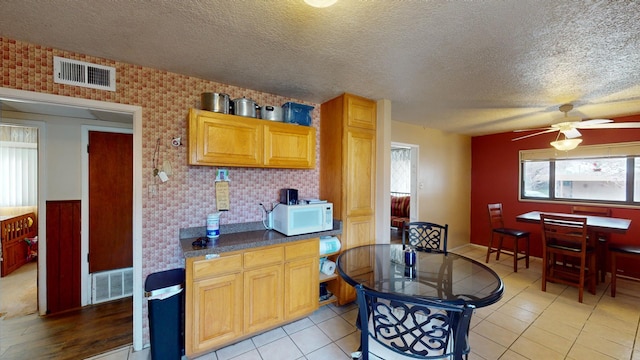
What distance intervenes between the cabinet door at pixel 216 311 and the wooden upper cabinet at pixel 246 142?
994 mm

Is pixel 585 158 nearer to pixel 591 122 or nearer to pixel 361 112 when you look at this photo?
pixel 591 122

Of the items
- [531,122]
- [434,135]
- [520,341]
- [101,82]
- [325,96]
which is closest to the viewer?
[101,82]

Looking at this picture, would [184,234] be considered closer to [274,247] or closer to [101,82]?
[274,247]

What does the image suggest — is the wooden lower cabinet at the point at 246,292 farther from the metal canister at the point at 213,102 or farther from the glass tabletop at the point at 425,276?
the metal canister at the point at 213,102

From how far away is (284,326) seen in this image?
7.60 ft

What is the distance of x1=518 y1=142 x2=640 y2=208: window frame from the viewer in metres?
3.42

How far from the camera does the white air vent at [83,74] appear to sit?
1749 millimetres

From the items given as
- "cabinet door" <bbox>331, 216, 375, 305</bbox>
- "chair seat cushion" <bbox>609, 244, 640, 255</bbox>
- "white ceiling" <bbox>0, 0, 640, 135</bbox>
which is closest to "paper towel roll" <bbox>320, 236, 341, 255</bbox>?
"cabinet door" <bbox>331, 216, 375, 305</bbox>

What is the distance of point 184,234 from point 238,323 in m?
0.91

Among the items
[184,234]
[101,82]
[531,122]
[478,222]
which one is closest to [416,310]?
[184,234]

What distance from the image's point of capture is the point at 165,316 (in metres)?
1.77

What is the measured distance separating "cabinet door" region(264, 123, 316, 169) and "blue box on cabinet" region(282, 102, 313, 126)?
0.09 metres

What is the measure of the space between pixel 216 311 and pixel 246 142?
1.44 metres

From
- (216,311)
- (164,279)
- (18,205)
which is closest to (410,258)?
(216,311)
